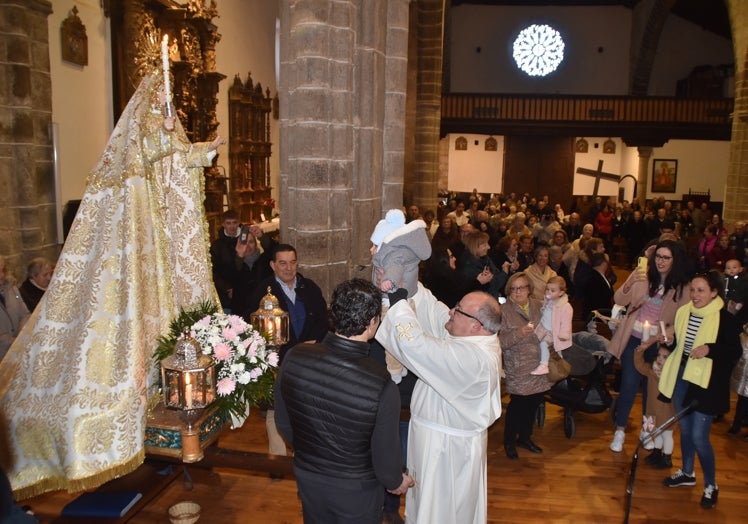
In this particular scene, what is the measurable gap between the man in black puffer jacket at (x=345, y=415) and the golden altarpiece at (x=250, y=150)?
1097cm

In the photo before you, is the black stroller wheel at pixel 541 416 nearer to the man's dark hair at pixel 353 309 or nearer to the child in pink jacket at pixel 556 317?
the child in pink jacket at pixel 556 317

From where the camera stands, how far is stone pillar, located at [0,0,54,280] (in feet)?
22.3

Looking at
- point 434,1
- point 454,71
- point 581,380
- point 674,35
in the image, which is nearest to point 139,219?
point 581,380

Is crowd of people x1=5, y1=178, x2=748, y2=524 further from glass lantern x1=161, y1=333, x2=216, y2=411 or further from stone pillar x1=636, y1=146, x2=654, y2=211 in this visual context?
stone pillar x1=636, y1=146, x2=654, y2=211

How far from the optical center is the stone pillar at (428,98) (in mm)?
16453

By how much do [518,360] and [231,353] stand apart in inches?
106

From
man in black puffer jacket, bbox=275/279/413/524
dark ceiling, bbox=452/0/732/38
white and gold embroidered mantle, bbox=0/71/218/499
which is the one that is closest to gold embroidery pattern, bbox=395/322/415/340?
man in black puffer jacket, bbox=275/279/413/524

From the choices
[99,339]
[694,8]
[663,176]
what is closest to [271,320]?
[99,339]

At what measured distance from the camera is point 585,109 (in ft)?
75.5

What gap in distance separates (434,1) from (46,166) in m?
11.5

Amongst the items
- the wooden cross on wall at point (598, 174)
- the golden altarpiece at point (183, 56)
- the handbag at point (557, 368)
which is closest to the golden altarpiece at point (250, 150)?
the golden altarpiece at point (183, 56)

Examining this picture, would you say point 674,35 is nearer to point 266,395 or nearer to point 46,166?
point 46,166

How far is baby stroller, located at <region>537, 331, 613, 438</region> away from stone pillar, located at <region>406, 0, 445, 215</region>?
11.8 meters

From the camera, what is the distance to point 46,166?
290 inches
